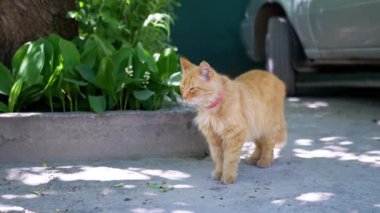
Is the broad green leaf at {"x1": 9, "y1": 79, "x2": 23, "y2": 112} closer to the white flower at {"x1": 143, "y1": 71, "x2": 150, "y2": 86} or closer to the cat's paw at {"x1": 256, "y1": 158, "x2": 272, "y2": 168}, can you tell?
the white flower at {"x1": 143, "y1": 71, "x2": 150, "y2": 86}

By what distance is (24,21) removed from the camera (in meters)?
5.49

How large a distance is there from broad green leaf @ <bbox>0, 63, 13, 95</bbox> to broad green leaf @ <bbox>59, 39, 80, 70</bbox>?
440mm

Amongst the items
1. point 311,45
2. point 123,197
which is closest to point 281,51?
point 311,45

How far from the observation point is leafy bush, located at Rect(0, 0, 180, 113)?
4.89 meters

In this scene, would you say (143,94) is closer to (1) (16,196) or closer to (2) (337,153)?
(1) (16,196)

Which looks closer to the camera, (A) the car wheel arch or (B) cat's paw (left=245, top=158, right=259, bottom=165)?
(B) cat's paw (left=245, top=158, right=259, bottom=165)

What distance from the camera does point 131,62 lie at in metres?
5.12

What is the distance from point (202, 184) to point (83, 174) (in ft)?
2.81

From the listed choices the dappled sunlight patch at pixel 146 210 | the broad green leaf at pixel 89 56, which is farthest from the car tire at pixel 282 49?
the dappled sunlight patch at pixel 146 210

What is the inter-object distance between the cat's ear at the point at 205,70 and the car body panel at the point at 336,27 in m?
2.44

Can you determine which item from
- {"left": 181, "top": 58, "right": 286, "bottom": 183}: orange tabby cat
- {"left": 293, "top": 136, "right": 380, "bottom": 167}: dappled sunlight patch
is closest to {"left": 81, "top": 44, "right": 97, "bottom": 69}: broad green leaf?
{"left": 181, "top": 58, "right": 286, "bottom": 183}: orange tabby cat

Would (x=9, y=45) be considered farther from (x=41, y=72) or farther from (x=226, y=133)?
(x=226, y=133)

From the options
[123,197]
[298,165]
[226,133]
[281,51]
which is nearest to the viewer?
[123,197]

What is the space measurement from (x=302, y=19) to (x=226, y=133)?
340 centimetres
